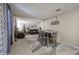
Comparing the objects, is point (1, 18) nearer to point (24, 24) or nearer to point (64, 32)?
point (64, 32)

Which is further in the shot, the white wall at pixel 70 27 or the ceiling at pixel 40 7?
the white wall at pixel 70 27

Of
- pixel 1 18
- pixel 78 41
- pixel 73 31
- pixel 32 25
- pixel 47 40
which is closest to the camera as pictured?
pixel 1 18

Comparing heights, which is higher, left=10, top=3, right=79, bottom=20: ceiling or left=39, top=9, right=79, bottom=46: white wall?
left=10, top=3, right=79, bottom=20: ceiling

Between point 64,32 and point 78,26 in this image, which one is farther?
point 64,32

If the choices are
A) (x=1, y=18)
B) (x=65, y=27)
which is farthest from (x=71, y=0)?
(x=65, y=27)

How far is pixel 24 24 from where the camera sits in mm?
11422

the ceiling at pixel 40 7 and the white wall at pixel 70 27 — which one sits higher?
the ceiling at pixel 40 7

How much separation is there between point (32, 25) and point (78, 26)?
26.0 feet

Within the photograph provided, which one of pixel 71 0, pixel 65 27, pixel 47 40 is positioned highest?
pixel 71 0

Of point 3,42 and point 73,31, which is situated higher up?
point 73,31

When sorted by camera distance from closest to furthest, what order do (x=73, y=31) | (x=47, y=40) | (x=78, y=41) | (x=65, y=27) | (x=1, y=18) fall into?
A: (x=1, y=18), (x=78, y=41), (x=73, y=31), (x=65, y=27), (x=47, y=40)

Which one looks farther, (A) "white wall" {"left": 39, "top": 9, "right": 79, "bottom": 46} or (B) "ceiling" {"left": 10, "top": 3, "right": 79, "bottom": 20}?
(A) "white wall" {"left": 39, "top": 9, "right": 79, "bottom": 46}

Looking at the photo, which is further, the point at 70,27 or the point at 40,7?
the point at 70,27

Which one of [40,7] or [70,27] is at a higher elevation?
[40,7]
